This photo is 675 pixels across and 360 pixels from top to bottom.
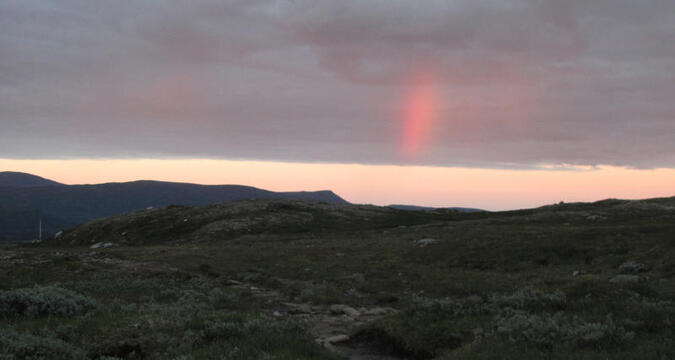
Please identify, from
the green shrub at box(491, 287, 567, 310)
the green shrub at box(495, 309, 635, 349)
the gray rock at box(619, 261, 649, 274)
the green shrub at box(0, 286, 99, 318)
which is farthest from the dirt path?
the gray rock at box(619, 261, 649, 274)

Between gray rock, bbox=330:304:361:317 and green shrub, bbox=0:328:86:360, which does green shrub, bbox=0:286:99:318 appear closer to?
green shrub, bbox=0:328:86:360

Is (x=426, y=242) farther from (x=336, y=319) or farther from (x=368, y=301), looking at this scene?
(x=336, y=319)

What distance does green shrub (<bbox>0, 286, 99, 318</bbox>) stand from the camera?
14820 mm

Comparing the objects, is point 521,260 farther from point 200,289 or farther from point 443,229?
point 443,229

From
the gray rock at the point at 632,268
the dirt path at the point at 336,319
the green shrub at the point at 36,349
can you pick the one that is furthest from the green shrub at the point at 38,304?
the gray rock at the point at 632,268

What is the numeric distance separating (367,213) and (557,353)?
70241mm

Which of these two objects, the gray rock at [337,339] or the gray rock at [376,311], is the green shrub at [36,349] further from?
the gray rock at [376,311]

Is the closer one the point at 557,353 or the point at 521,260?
the point at 557,353

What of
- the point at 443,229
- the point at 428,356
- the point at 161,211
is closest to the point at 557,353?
the point at 428,356

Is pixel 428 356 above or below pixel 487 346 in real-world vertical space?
below

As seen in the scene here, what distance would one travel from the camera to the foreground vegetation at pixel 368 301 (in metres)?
11.1

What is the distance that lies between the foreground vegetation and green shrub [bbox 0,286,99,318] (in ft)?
0.13

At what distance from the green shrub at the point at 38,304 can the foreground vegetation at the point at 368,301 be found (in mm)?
40

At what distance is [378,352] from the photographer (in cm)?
1321
